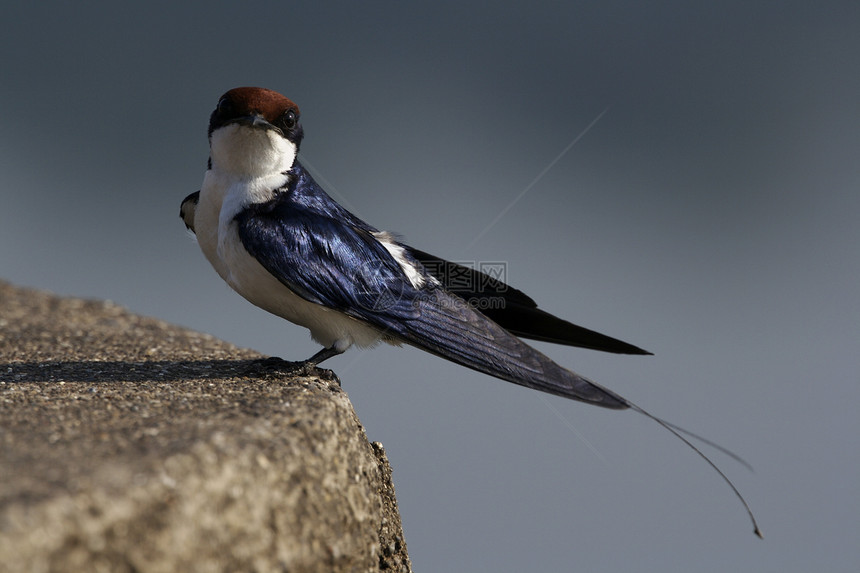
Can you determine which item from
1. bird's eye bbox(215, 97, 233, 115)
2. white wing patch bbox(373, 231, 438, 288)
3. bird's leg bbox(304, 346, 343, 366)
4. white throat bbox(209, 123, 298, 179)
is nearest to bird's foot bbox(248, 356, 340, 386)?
bird's leg bbox(304, 346, 343, 366)

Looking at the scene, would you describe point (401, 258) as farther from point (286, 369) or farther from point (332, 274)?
point (286, 369)

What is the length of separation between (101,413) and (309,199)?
0.70 metres

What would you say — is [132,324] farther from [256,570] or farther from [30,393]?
[256,570]

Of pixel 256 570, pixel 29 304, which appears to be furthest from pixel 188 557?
pixel 29 304

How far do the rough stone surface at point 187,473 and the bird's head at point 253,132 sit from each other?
46 cm

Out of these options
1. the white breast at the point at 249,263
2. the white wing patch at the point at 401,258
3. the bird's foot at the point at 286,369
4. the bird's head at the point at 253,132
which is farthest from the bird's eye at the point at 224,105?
the bird's foot at the point at 286,369

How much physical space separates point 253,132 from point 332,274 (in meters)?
0.37

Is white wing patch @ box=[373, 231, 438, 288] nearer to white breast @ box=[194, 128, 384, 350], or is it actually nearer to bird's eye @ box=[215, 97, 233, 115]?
white breast @ box=[194, 128, 384, 350]

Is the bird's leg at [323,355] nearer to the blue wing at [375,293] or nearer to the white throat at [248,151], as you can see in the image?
the blue wing at [375,293]

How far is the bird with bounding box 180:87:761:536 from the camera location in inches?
70.7

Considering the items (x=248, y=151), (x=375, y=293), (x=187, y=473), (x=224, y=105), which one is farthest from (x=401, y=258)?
(x=187, y=473)

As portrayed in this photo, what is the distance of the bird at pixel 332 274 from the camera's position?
1797mm

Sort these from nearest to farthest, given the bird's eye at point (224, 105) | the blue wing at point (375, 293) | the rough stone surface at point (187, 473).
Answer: the rough stone surface at point (187, 473) → the blue wing at point (375, 293) → the bird's eye at point (224, 105)

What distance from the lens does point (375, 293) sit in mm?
1855
